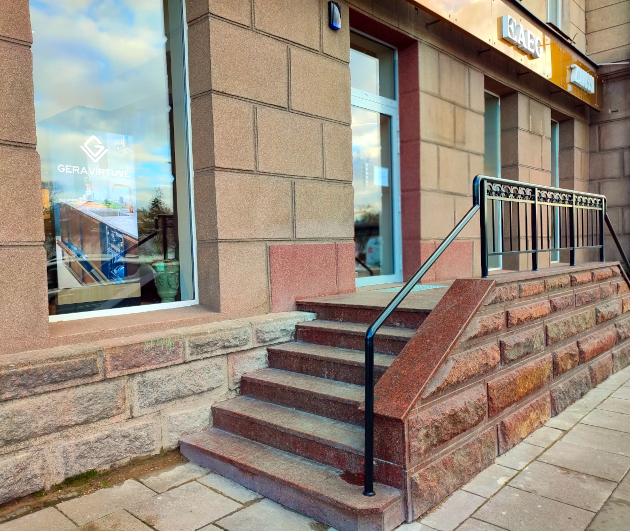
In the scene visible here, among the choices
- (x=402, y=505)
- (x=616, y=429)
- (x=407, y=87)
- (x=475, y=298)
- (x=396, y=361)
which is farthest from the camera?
(x=407, y=87)

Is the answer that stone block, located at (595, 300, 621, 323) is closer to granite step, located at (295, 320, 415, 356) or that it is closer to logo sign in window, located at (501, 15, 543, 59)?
granite step, located at (295, 320, 415, 356)

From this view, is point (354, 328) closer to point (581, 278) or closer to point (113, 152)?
point (113, 152)

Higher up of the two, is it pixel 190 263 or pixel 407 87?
pixel 407 87

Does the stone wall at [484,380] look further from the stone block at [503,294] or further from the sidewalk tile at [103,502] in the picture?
the sidewalk tile at [103,502]

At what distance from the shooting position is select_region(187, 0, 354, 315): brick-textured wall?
4.29 meters

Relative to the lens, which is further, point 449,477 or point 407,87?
point 407,87

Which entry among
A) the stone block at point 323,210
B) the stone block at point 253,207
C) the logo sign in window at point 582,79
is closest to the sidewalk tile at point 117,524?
the stone block at point 253,207

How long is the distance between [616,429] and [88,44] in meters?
5.31

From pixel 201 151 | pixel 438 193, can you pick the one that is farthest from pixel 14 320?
pixel 438 193

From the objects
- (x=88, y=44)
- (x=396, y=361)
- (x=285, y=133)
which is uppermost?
(x=88, y=44)

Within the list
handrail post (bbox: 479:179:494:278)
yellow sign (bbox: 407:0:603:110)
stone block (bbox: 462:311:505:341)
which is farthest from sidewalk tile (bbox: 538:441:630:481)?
yellow sign (bbox: 407:0:603:110)

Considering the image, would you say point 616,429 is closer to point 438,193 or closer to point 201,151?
point 438,193

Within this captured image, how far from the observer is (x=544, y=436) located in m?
4.06

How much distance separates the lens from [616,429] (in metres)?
4.16
